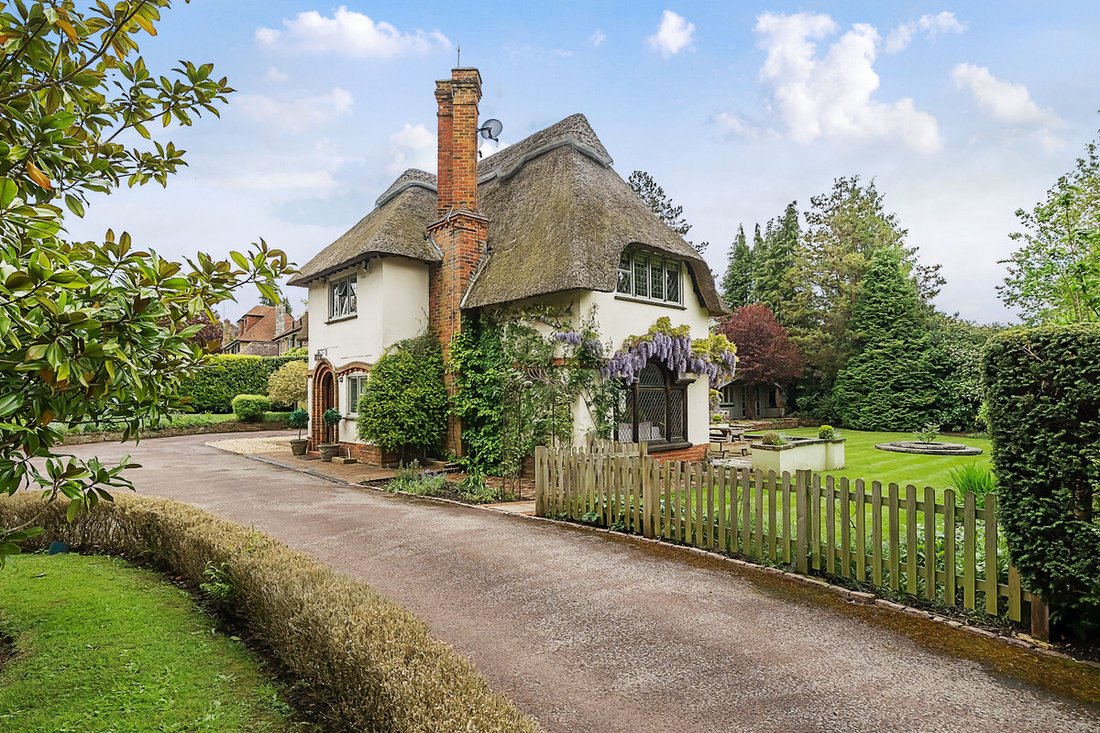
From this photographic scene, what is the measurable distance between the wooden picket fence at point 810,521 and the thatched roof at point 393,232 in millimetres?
8034

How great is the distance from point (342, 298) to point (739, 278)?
102 ft

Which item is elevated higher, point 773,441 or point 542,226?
point 542,226

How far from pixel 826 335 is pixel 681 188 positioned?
58.6 feet

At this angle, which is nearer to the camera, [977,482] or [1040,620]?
[1040,620]

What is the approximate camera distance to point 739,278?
40.2 meters

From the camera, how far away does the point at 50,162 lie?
247 centimetres

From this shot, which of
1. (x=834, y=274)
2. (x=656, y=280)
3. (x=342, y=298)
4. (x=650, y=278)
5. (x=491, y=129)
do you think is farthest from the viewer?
(x=834, y=274)

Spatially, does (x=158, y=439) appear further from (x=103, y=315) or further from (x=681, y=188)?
(x=681, y=188)

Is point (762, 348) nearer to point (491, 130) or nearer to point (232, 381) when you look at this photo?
point (491, 130)

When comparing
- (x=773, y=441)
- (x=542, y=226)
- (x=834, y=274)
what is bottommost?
(x=773, y=441)

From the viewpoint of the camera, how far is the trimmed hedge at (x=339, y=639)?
261 cm

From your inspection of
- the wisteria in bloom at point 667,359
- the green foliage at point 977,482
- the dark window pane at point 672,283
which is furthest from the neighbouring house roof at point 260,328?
the green foliage at point 977,482

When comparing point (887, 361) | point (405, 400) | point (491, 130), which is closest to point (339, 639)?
point (405, 400)

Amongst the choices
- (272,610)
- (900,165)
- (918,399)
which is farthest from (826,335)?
(272,610)
